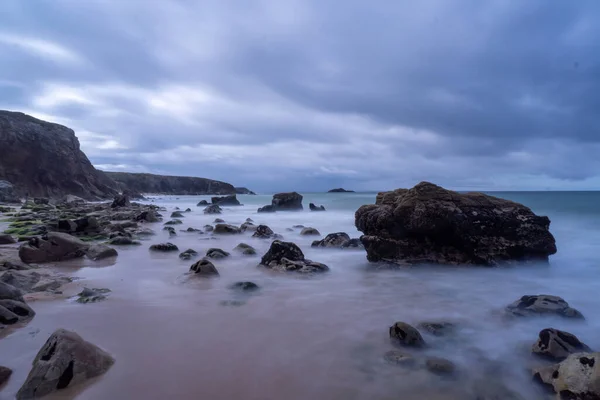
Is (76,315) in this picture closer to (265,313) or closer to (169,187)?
(265,313)

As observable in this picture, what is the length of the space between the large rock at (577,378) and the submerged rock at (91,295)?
6.09m

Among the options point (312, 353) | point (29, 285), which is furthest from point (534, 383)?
point (29, 285)

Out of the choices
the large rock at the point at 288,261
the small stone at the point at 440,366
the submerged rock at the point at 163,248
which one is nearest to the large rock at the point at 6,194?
the submerged rock at the point at 163,248

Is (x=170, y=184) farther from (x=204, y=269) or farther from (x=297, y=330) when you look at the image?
(x=297, y=330)

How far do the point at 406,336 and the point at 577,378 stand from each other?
1.69 meters

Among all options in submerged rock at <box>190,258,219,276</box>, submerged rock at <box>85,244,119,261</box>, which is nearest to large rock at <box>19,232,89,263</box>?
submerged rock at <box>85,244,119,261</box>

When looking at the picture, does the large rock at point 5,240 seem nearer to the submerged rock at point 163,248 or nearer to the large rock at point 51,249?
the large rock at point 51,249

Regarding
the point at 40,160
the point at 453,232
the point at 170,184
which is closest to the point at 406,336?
the point at 453,232

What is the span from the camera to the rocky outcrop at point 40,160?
46.2m

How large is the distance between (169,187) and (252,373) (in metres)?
118

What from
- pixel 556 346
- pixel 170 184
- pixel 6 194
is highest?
pixel 170 184

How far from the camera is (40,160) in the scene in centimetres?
4869

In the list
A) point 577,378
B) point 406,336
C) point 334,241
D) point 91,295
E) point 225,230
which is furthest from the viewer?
point 225,230

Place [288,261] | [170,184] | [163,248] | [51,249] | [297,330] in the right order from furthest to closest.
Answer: [170,184] < [163,248] < [51,249] < [288,261] < [297,330]
